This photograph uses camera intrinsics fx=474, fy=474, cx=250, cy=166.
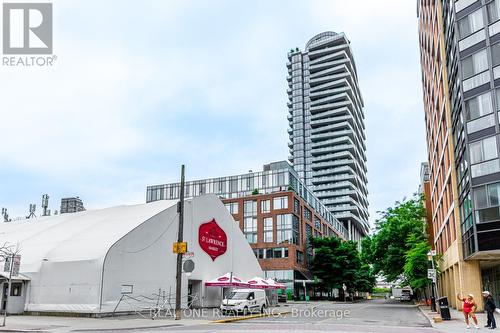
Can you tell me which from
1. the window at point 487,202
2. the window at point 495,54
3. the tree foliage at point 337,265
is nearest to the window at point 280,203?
the tree foliage at point 337,265

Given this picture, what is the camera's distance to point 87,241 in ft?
104

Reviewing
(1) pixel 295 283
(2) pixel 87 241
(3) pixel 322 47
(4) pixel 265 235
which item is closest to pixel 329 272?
(1) pixel 295 283

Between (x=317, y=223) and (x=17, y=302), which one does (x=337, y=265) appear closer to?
(x=317, y=223)

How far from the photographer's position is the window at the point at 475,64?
3064cm

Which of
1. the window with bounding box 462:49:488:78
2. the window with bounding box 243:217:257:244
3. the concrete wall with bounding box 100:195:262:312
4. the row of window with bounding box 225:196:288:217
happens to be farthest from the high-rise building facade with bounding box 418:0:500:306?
the window with bounding box 243:217:257:244

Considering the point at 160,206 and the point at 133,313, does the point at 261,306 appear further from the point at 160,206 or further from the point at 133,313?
the point at 160,206

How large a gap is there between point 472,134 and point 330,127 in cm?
13961

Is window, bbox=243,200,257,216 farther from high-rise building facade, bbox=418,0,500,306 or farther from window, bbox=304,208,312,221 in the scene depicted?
high-rise building facade, bbox=418,0,500,306

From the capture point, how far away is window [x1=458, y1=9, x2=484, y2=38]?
1236 inches

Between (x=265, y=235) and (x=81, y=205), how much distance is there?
30.2m

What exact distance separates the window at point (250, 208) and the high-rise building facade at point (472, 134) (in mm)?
46697

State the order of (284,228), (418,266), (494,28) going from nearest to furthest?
(494,28) < (418,266) < (284,228)

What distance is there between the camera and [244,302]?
30.0m

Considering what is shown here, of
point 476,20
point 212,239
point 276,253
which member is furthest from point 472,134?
point 276,253
